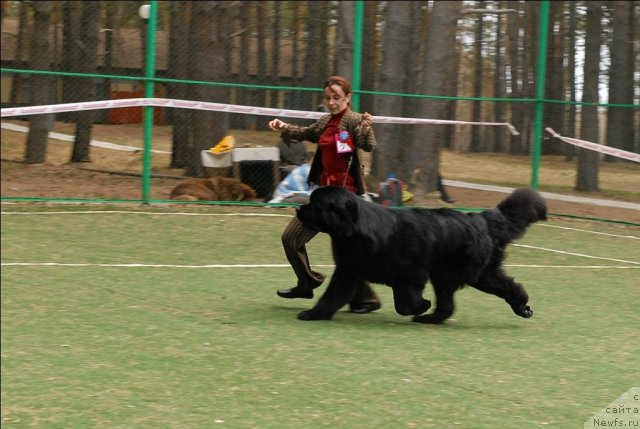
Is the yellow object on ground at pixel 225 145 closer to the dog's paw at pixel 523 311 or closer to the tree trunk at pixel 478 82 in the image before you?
the tree trunk at pixel 478 82

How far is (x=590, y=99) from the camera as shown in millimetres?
16719

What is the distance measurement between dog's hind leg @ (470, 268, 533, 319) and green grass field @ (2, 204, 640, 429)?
0.37 feet

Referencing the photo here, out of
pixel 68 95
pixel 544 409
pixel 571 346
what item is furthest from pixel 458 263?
pixel 68 95

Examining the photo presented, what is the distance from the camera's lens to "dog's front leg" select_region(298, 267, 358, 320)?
7.07 meters

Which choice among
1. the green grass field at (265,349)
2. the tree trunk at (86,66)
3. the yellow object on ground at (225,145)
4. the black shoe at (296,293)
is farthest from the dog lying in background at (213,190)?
the black shoe at (296,293)

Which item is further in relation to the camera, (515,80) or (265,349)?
(515,80)

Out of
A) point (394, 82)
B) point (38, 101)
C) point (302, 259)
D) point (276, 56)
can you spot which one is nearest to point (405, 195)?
point (394, 82)

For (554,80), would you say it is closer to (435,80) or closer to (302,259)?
(435,80)

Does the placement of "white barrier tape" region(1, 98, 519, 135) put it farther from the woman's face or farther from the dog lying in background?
the woman's face

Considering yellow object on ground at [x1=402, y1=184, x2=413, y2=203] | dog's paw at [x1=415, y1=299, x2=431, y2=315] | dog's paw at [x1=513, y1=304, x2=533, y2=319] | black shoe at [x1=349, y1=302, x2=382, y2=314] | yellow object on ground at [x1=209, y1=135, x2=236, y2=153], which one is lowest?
black shoe at [x1=349, y1=302, x2=382, y2=314]

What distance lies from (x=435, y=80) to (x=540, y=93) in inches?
74.6

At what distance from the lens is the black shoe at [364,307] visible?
301 inches

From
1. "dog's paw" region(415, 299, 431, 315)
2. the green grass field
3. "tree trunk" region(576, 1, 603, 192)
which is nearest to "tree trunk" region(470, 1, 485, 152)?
"tree trunk" region(576, 1, 603, 192)

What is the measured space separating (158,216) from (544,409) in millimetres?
8293
